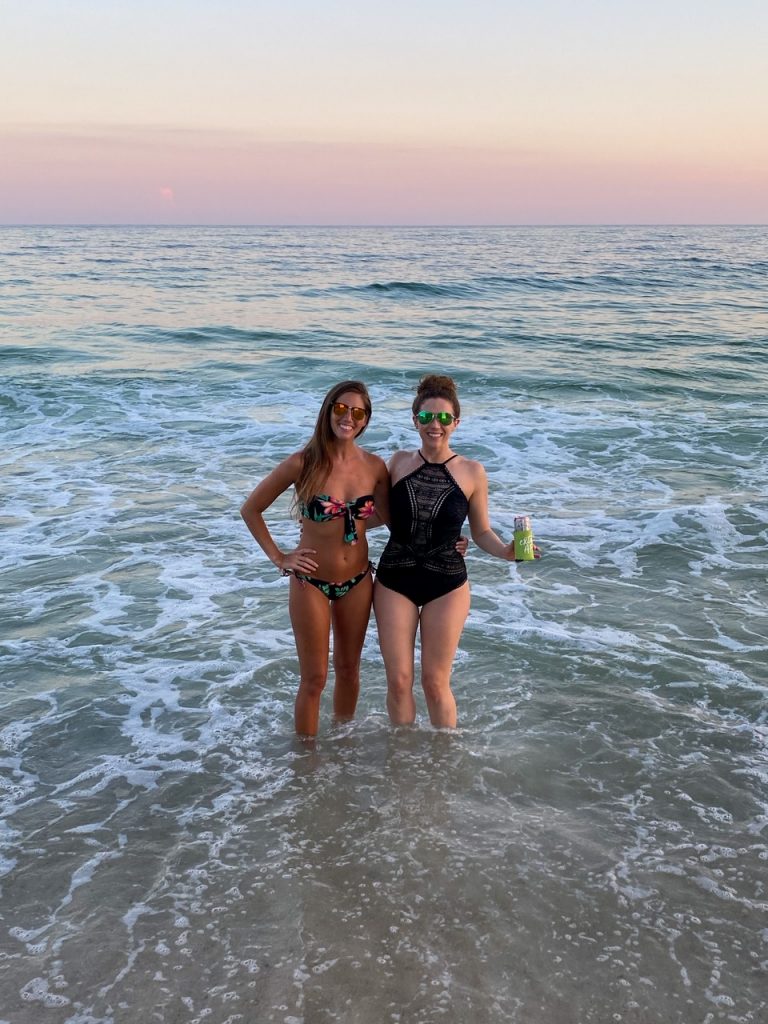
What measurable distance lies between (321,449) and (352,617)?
1028 mm

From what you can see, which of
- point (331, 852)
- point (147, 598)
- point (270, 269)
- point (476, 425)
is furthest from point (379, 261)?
point (331, 852)

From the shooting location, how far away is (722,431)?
49.8 feet

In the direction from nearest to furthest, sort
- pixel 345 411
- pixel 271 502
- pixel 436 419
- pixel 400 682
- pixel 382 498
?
pixel 345 411, pixel 436 419, pixel 271 502, pixel 382 498, pixel 400 682

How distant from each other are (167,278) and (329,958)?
40.2m

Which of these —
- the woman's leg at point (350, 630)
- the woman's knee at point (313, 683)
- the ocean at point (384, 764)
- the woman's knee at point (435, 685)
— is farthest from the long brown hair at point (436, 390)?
the ocean at point (384, 764)

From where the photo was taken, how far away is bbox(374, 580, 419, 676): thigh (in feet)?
17.2

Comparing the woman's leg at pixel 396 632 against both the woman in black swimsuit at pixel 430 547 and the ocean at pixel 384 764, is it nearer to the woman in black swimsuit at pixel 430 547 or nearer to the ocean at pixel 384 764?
the woman in black swimsuit at pixel 430 547

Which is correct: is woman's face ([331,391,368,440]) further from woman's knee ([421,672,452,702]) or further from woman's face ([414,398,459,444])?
woman's knee ([421,672,452,702])

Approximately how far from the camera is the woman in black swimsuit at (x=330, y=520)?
5.02 metres

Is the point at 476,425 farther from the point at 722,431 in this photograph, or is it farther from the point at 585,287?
the point at 585,287

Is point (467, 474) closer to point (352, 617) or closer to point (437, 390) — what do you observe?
point (437, 390)

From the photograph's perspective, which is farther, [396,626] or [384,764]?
[384,764]

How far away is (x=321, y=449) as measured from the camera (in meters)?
5.02

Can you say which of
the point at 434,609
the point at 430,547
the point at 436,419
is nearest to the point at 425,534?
the point at 430,547
